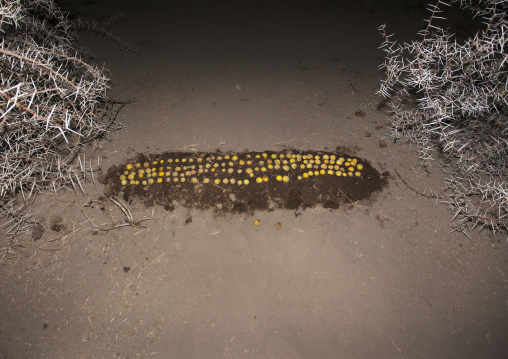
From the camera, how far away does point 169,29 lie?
15.0 ft

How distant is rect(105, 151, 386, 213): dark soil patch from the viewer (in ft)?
8.91

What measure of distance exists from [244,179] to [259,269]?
0.87m

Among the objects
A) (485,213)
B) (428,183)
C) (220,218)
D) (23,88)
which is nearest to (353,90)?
(428,183)

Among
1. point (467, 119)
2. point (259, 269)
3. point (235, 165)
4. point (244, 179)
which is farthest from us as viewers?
point (235, 165)

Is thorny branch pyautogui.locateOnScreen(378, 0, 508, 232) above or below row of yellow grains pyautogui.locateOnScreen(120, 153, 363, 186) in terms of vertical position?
above

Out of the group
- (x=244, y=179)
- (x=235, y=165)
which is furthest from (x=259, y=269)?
(x=235, y=165)

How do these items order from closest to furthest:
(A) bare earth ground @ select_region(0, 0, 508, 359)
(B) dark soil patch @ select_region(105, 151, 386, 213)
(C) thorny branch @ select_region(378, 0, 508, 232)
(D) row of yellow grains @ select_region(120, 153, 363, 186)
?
1. (A) bare earth ground @ select_region(0, 0, 508, 359)
2. (C) thorny branch @ select_region(378, 0, 508, 232)
3. (B) dark soil patch @ select_region(105, 151, 386, 213)
4. (D) row of yellow grains @ select_region(120, 153, 363, 186)

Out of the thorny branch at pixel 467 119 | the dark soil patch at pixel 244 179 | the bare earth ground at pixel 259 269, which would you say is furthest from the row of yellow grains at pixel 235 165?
the thorny branch at pixel 467 119

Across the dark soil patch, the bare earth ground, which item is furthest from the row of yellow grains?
the bare earth ground

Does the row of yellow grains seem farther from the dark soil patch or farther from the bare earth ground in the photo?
the bare earth ground

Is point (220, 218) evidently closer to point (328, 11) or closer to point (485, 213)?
point (485, 213)

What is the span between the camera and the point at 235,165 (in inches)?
116

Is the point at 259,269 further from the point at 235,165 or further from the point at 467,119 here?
the point at 467,119

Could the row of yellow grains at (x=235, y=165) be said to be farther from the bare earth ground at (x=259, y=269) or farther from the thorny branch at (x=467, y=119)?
the thorny branch at (x=467, y=119)
